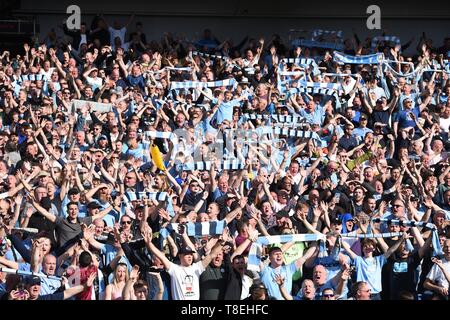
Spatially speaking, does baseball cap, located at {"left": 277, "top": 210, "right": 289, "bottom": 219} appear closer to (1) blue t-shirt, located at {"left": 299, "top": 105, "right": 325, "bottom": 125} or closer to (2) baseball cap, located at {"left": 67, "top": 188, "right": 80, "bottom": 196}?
(2) baseball cap, located at {"left": 67, "top": 188, "right": 80, "bottom": 196}

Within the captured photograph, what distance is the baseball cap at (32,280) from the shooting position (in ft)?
37.6

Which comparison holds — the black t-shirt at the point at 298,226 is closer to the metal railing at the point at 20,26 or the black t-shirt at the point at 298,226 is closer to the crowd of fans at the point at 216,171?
the crowd of fans at the point at 216,171

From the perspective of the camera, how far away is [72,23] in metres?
23.5

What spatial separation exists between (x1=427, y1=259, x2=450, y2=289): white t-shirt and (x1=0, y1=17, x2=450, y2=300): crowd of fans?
0.02 m

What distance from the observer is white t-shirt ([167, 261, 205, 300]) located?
11.5 meters

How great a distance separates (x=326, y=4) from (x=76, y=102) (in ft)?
30.4

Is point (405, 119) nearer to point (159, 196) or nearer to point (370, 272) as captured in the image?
point (159, 196)

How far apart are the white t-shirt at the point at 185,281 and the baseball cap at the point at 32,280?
4.25ft

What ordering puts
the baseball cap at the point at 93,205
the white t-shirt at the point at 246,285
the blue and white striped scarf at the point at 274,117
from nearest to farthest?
1. the white t-shirt at the point at 246,285
2. the baseball cap at the point at 93,205
3. the blue and white striped scarf at the point at 274,117

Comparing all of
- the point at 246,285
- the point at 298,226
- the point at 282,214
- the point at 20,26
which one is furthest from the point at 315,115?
the point at 20,26

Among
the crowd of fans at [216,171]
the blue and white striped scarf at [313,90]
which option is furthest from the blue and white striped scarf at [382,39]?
the blue and white striped scarf at [313,90]

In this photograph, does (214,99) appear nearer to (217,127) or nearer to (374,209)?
(217,127)

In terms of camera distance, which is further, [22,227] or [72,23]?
[72,23]

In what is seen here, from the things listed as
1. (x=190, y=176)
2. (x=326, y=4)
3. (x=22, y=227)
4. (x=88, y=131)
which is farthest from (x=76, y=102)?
(x=326, y=4)
